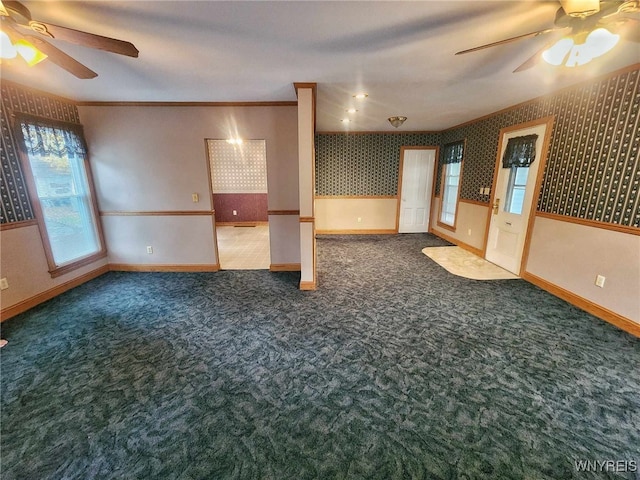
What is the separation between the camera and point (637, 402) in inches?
69.0

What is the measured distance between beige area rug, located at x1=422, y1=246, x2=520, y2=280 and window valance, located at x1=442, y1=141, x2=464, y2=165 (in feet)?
6.04

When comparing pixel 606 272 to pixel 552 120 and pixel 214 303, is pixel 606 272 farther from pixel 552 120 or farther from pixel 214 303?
pixel 214 303

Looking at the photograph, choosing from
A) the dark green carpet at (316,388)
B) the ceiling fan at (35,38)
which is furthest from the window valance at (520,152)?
the ceiling fan at (35,38)

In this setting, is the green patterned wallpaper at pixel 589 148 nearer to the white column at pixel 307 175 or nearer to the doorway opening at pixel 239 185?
the white column at pixel 307 175

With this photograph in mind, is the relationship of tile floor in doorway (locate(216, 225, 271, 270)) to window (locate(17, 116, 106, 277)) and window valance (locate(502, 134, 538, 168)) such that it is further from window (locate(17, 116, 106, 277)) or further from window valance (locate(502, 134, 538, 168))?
window valance (locate(502, 134, 538, 168))

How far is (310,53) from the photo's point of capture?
2.16m

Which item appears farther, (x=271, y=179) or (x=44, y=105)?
(x=271, y=179)

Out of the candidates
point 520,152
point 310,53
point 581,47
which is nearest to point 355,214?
point 520,152

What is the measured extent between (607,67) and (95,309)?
575 cm

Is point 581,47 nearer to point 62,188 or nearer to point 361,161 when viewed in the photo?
point 361,161

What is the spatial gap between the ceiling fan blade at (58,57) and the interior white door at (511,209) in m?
4.78

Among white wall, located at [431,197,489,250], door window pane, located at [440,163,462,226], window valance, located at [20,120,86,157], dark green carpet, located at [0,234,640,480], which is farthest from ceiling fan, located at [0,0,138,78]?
door window pane, located at [440,163,462,226]

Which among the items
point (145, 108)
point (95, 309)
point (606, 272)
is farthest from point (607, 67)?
point (95, 309)

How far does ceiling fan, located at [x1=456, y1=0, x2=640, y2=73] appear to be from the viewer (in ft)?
A: 4.48
